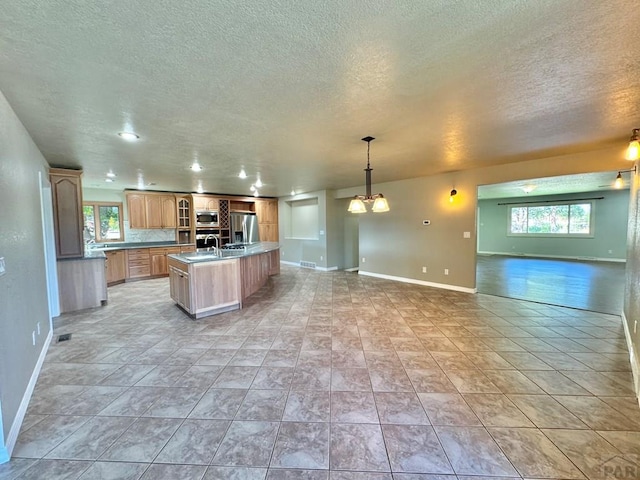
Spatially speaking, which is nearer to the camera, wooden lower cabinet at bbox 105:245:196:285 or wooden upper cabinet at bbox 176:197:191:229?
wooden lower cabinet at bbox 105:245:196:285

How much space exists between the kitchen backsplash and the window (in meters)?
0.13

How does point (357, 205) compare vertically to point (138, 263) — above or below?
above

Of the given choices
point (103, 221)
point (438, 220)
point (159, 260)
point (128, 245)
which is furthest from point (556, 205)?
point (103, 221)

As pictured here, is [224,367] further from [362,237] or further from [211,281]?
[362,237]

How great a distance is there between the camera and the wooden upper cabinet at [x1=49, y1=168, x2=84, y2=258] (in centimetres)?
432

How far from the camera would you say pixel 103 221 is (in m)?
6.98

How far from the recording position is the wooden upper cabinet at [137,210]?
22.6 ft

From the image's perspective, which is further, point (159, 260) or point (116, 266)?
point (159, 260)

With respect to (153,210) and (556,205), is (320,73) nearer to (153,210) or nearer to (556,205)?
(153,210)

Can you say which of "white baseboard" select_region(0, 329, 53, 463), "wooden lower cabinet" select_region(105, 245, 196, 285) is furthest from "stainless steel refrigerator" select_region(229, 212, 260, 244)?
"white baseboard" select_region(0, 329, 53, 463)

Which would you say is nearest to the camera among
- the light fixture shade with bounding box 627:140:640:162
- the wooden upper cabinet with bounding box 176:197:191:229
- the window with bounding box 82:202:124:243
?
the light fixture shade with bounding box 627:140:640:162

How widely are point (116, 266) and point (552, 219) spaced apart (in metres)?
13.9

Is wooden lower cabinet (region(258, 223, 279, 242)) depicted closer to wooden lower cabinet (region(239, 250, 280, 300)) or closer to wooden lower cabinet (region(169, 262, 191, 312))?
wooden lower cabinet (region(239, 250, 280, 300))

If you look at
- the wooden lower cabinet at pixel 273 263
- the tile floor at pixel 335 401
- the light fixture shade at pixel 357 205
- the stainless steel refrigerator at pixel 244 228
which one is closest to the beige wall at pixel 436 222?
the tile floor at pixel 335 401
